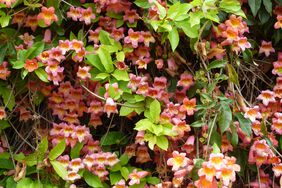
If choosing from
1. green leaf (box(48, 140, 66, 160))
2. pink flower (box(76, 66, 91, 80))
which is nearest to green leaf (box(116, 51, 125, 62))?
pink flower (box(76, 66, 91, 80))

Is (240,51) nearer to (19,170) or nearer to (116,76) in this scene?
(116,76)

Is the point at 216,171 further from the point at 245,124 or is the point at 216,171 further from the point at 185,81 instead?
the point at 185,81

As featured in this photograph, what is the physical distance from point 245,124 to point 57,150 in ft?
2.24

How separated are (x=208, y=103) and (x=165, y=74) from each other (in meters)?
0.30

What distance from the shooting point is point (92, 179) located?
203cm

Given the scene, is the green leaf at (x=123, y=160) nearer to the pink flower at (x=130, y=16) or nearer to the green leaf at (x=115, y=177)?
the green leaf at (x=115, y=177)

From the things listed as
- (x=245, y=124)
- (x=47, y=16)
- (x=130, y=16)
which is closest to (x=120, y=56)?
A: (x=130, y=16)

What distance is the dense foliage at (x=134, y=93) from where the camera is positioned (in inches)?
76.7

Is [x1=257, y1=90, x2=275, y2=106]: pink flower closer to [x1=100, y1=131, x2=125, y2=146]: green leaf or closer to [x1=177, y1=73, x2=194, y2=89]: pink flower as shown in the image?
[x1=177, y1=73, x2=194, y2=89]: pink flower

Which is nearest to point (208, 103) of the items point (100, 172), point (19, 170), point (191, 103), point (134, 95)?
point (191, 103)

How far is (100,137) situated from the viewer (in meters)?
2.22

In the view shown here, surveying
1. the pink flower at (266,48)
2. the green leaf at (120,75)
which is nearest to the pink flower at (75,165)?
the green leaf at (120,75)

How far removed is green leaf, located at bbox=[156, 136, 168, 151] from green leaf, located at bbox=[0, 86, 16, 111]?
0.61m

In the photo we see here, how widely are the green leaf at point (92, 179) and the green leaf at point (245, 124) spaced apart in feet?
1.84
